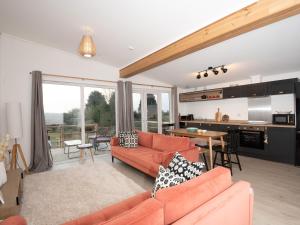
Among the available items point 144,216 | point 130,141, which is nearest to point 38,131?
point 130,141

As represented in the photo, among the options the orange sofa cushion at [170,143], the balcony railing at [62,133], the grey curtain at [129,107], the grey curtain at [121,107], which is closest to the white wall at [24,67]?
the balcony railing at [62,133]

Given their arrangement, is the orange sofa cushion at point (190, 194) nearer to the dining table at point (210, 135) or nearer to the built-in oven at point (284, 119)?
the dining table at point (210, 135)

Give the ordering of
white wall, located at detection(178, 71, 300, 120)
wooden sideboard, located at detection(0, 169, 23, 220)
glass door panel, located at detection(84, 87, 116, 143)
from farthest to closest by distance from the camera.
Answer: glass door panel, located at detection(84, 87, 116, 143) → white wall, located at detection(178, 71, 300, 120) → wooden sideboard, located at detection(0, 169, 23, 220)

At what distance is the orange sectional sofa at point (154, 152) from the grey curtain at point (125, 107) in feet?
3.46

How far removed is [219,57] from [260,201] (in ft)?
9.54

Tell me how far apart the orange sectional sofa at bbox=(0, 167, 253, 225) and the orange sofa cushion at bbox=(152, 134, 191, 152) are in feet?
5.91

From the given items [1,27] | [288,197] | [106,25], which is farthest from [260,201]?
[1,27]

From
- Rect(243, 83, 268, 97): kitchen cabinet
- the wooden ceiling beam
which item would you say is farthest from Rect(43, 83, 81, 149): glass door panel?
Rect(243, 83, 268, 97): kitchen cabinet

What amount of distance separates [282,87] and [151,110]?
3.97 m

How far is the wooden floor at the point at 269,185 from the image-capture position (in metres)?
2.21

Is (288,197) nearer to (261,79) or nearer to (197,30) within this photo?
(197,30)

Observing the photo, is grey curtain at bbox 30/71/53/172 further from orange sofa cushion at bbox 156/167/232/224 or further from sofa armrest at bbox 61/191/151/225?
orange sofa cushion at bbox 156/167/232/224

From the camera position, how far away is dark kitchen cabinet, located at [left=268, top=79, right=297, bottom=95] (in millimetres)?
4184

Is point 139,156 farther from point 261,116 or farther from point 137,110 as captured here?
point 261,116
